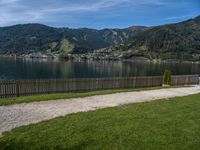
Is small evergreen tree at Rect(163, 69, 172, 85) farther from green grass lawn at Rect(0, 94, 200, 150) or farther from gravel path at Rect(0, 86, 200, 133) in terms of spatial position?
green grass lawn at Rect(0, 94, 200, 150)

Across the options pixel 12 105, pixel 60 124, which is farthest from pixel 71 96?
pixel 60 124

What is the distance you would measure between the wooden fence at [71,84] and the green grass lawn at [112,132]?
10116mm

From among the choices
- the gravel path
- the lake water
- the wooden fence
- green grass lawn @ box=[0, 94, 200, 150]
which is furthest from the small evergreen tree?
the lake water

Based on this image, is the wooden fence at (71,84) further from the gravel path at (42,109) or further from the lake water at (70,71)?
the lake water at (70,71)

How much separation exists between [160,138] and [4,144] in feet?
16.1

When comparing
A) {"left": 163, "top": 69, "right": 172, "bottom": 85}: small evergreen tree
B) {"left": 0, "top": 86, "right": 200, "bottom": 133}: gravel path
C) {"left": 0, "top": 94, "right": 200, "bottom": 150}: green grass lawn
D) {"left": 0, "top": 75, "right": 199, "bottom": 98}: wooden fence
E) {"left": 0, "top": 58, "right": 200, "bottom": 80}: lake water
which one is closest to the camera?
{"left": 0, "top": 94, "right": 200, "bottom": 150}: green grass lawn

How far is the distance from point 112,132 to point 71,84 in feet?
49.6

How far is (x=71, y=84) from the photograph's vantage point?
77.6 feet

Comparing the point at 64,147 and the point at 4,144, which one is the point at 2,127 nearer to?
the point at 4,144

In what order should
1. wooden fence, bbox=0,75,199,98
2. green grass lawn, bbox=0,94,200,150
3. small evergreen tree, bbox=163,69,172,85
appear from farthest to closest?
1. small evergreen tree, bbox=163,69,172,85
2. wooden fence, bbox=0,75,199,98
3. green grass lawn, bbox=0,94,200,150

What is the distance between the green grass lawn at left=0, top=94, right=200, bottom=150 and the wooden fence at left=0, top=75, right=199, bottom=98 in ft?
33.2

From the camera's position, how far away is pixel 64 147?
752cm

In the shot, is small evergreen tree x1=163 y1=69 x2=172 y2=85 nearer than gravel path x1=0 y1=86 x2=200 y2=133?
No

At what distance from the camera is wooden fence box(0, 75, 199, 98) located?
64.5ft
